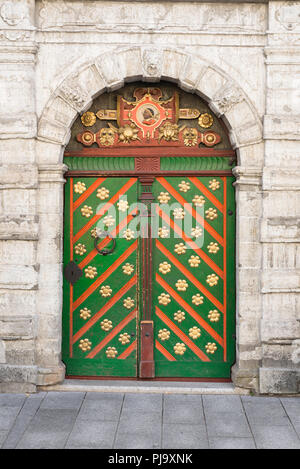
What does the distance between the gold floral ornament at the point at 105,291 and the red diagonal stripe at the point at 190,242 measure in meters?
0.96

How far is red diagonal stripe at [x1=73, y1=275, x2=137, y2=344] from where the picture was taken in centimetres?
522

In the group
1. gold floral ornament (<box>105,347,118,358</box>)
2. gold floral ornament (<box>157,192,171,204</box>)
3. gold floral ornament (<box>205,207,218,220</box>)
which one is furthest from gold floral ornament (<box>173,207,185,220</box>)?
gold floral ornament (<box>105,347,118,358</box>)

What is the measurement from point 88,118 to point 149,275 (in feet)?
5.95

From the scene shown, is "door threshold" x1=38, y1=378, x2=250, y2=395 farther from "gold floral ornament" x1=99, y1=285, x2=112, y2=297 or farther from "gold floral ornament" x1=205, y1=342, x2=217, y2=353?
"gold floral ornament" x1=99, y1=285, x2=112, y2=297

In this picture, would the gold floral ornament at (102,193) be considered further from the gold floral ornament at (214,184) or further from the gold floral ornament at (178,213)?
the gold floral ornament at (214,184)

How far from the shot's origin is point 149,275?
520 centimetres

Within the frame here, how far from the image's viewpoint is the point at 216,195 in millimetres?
5215

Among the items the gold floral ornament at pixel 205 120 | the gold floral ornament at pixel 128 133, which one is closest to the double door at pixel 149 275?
the gold floral ornament at pixel 128 133

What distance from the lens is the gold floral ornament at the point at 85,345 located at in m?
5.21

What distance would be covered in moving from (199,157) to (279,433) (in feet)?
9.20

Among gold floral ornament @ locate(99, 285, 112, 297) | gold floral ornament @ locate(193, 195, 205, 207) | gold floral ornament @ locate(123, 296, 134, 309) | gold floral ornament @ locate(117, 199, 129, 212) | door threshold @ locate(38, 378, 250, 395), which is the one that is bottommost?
door threshold @ locate(38, 378, 250, 395)

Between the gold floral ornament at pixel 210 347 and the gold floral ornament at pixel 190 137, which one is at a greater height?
the gold floral ornament at pixel 190 137

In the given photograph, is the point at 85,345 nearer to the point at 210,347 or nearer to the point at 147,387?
the point at 147,387

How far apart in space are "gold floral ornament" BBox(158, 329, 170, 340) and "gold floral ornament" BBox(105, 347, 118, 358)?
0.51 metres
